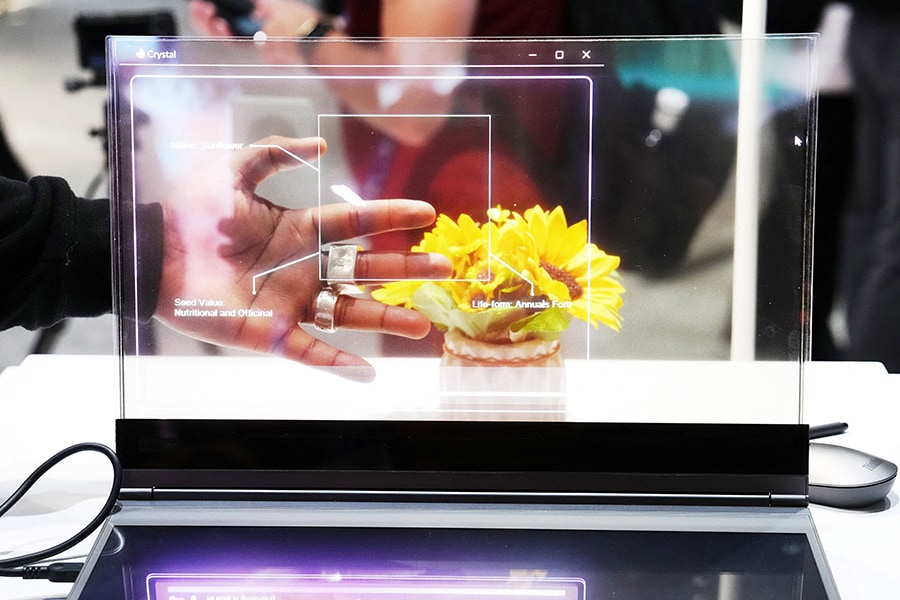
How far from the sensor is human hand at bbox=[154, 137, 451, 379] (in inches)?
23.1

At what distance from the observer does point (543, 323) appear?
59 cm

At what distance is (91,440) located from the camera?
30.0 inches

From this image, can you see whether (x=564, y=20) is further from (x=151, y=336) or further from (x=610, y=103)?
(x=151, y=336)

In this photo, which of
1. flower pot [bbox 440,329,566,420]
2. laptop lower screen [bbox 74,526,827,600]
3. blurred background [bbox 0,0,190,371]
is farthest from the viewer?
blurred background [bbox 0,0,190,371]

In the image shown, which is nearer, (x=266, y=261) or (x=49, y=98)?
(x=266, y=261)

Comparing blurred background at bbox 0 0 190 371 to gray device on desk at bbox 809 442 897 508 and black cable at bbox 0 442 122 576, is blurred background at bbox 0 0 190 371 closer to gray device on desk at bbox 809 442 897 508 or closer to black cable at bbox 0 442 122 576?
black cable at bbox 0 442 122 576

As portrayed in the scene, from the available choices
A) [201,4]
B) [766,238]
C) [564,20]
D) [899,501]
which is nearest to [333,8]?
[201,4]

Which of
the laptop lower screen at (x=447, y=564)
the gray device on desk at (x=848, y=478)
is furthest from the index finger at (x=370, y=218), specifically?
the gray device on desk at (x=848, y=478)

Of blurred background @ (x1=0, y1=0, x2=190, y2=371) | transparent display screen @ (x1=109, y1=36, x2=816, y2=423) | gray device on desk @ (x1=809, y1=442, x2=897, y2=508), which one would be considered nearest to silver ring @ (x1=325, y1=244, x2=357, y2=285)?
transparent display screen @ (x1=109, y1=36, x2=816, y2=423)

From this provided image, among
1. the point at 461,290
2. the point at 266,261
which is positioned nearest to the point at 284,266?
the point at 266,261

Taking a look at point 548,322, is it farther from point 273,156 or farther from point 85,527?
point 85,527

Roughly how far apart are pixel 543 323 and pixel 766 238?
17cm

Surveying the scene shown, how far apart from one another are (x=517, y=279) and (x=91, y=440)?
0.45m

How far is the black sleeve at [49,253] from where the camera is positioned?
69 cm
